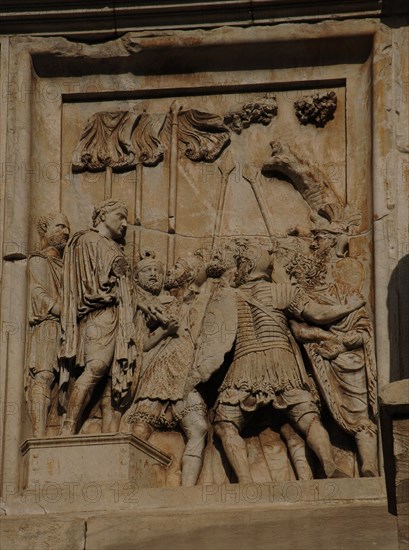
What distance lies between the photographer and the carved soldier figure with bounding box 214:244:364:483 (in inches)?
481

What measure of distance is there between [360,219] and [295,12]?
52.7 inches

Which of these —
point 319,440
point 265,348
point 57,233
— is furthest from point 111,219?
point 319,440

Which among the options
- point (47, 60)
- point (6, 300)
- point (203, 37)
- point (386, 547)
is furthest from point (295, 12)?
point (386, 547)

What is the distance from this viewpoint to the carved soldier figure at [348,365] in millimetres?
12227

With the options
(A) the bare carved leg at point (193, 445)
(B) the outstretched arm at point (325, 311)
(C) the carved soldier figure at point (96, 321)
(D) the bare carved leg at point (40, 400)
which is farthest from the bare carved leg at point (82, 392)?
(B) the outstretched arm at point (325, 311)

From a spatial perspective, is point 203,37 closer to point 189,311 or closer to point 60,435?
point 189,311

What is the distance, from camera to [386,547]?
1109 centimetres

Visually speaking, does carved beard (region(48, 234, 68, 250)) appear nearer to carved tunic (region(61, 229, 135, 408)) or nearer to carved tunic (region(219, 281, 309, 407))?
carved tunic (region(61, 229, 135, 408))

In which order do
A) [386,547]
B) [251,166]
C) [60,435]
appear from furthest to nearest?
[251,166] < [60,435] < [386,547]

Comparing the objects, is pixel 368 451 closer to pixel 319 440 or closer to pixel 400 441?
pixel 319 440

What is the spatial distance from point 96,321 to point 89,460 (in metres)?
0.91

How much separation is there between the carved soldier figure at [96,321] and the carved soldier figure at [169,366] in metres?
0.11

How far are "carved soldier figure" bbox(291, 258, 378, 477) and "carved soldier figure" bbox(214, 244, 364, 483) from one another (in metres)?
0.06

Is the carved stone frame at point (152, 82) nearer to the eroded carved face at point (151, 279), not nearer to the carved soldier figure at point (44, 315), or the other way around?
the carved soldier figure at point (44, 315)
